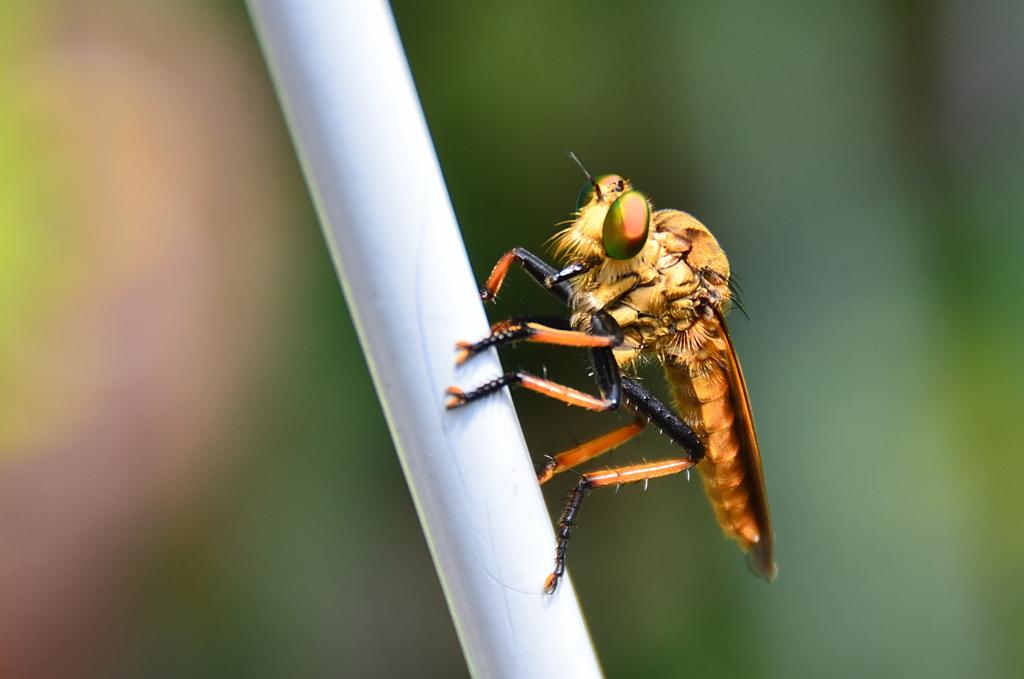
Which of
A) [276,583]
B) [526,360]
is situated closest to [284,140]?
[526,360]

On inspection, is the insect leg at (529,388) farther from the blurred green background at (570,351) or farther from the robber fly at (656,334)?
the blurred green background at (570,351)

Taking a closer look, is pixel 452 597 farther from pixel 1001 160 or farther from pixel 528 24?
pixel 1001 160

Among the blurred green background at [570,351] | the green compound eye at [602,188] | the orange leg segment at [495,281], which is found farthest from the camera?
the blurred green background at [570,351]

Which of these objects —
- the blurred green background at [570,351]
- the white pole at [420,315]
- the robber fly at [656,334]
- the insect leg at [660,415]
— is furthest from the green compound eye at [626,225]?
the blurred green background at [570,351]

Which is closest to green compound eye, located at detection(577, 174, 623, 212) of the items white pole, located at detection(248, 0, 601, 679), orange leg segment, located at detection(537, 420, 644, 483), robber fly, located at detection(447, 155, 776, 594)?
robber fly, located at detection(447, 155, 776, 594)

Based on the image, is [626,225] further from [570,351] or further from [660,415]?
[570,351]

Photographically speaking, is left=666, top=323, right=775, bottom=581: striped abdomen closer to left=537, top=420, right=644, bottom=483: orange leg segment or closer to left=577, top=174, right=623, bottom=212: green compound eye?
left=537, top=420, right=644, bottom=483: orange leg segment
